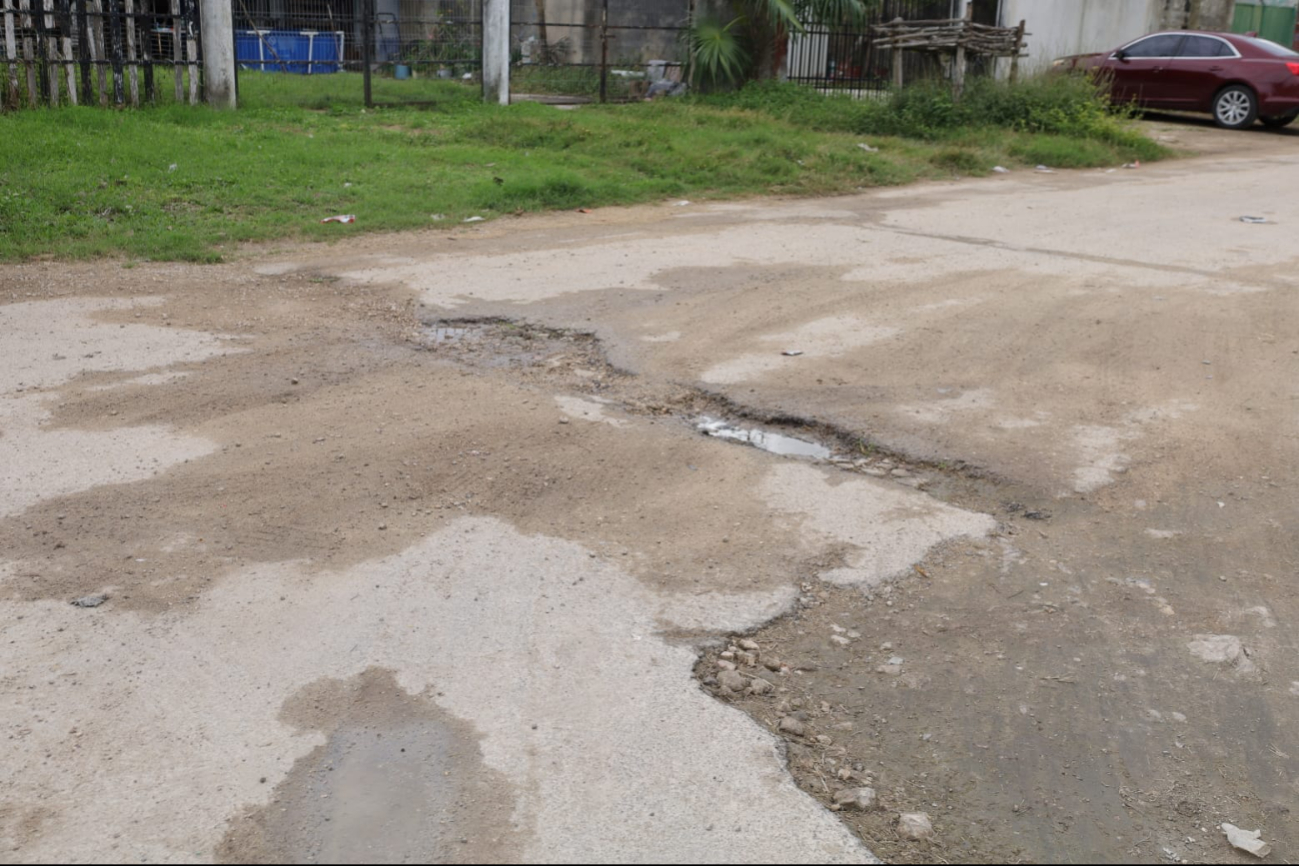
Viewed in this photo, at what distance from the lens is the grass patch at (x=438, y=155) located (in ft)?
29.8

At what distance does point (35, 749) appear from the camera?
2941mm

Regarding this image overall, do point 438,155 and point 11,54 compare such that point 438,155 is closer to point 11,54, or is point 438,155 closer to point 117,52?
point 117,52

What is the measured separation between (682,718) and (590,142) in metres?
10.9

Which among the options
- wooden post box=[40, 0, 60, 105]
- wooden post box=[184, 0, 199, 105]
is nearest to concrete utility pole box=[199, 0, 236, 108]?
wooden post box=[184, 0, 199, 105]

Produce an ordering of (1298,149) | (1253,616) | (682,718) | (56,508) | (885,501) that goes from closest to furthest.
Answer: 1. (682,718)
2. (1253,616)
3. (56,508)
4. (885,501)
5. (1298,149)

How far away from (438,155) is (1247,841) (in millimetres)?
10694

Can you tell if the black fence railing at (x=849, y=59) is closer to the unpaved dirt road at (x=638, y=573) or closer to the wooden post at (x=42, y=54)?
the wooden post at (x=42, y=54)

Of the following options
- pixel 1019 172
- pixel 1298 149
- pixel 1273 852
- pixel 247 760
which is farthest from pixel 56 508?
pixel 1298 149

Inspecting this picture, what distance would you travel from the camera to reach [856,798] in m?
2.95

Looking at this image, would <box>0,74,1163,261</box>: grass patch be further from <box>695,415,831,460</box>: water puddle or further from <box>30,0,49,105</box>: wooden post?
<box>695,415,831,460</box>: water puddle

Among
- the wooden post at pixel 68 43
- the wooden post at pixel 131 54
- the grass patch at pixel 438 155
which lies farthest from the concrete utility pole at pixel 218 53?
the wooden post at pixel 68 43

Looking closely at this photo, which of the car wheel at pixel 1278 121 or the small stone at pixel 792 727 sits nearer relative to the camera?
the small stone at pixel 792 727

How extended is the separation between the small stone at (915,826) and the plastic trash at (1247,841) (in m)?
0.75

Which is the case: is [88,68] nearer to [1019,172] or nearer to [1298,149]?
[1019,172]
